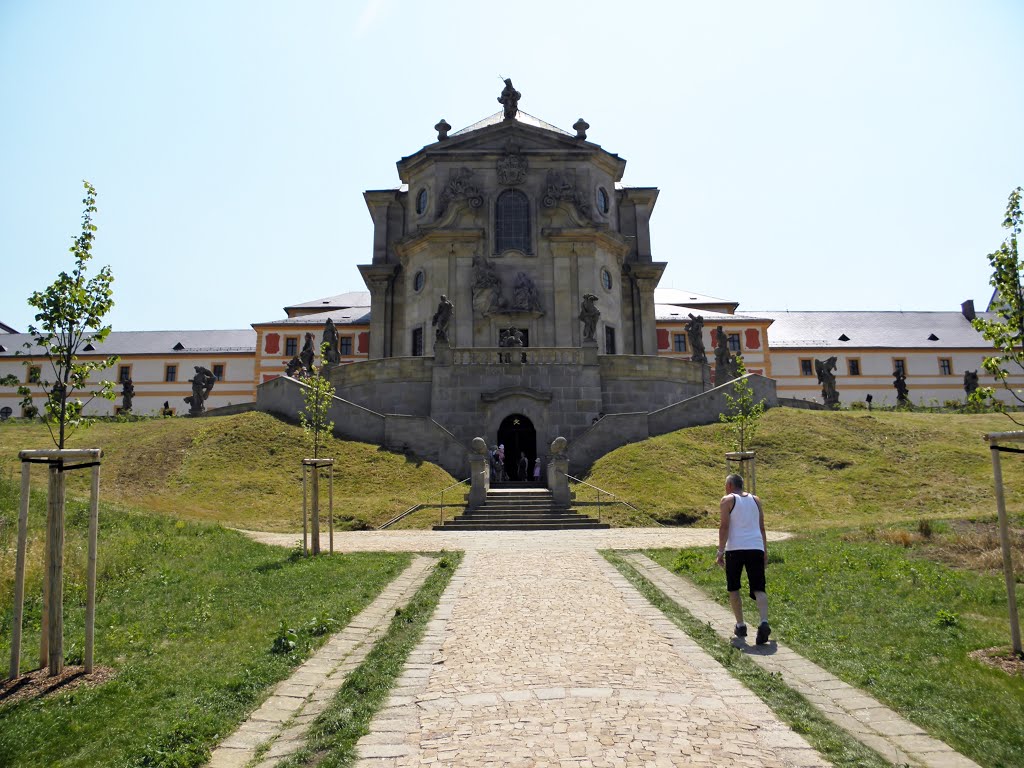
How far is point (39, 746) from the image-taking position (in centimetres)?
522

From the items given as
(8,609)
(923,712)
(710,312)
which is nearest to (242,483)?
(8,609)

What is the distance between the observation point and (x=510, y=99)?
43469 millimetres

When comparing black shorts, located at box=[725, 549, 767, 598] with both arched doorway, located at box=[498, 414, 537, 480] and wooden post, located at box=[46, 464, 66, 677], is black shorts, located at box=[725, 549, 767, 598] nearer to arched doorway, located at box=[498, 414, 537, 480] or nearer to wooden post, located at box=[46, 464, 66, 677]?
wooden post, located at box=[46, 464, 66, 677]

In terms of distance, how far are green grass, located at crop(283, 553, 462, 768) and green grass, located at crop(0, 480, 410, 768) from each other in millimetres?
670

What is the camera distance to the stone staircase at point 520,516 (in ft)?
69.3

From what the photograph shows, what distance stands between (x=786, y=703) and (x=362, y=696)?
3.44m

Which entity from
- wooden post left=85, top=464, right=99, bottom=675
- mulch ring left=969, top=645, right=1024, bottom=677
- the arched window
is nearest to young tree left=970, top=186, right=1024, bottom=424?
mulch ring left=969, top=645, right=1024, bottom=677

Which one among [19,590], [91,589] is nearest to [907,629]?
[91,589]

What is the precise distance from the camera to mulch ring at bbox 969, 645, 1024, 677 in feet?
22.3

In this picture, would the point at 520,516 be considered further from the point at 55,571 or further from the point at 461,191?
the point at 461,191

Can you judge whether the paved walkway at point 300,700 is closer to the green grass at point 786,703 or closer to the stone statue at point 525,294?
the green grass at point 786,703

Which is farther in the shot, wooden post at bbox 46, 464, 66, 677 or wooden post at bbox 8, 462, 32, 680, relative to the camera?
wooden post at bbox 46, 464, 66, 677

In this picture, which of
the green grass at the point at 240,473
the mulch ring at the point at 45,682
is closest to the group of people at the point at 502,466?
the green grass at the point at 240,473

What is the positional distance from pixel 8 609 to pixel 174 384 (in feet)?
200
